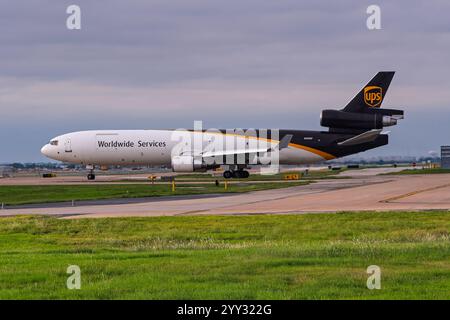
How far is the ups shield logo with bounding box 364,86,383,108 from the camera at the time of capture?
74.2 m

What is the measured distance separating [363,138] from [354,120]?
2385 mm

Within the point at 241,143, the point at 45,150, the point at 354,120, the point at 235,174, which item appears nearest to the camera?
the point at 354,120

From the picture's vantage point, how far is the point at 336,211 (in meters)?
33.1

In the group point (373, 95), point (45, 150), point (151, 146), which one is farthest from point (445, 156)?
point (45, 150)

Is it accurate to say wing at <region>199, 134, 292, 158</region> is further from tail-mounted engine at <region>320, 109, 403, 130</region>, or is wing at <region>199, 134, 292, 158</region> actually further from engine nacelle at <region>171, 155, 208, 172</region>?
tail-mounted engine at <region>320, 109, 403, 130</region>

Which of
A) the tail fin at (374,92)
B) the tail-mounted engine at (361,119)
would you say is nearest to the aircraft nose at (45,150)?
the tail-mounted engine at (361,119)

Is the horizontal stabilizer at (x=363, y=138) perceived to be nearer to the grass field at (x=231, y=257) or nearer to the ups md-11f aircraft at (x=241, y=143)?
the ups md-11f aircraft at (x=241, y=143)

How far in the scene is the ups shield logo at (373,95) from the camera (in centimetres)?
7419

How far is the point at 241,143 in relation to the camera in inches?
3007

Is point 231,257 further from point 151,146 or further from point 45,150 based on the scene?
point 45,150

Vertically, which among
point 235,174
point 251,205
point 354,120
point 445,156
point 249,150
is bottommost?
point 251,205

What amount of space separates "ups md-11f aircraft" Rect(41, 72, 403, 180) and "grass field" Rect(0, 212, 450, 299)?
4445 centimetres
